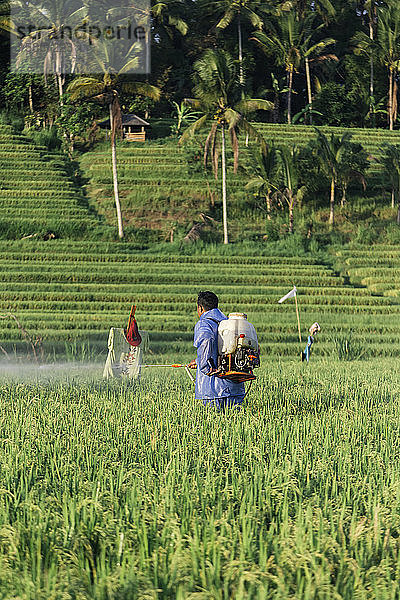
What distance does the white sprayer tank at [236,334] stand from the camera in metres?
4.62

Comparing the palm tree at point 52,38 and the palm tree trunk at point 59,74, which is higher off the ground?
the palm tree at point 52,38

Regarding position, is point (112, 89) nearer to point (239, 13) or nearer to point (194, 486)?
point (239, 13)

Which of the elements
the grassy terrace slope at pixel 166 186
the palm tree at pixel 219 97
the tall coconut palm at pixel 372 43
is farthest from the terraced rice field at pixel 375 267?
the tall coconut palm at pixel 372 43

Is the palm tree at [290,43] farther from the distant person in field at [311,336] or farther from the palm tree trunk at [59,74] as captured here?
the distant person in field at [311,336]

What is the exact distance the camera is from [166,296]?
58.0 ft

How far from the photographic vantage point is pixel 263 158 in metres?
25.3

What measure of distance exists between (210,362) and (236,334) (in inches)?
12.7

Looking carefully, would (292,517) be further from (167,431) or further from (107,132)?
(107,132)

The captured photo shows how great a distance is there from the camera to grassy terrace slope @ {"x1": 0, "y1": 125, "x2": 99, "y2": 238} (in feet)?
78.3

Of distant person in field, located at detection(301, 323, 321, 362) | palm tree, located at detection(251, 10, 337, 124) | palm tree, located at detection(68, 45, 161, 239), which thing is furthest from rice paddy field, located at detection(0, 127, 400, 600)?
palm tree, located at detection(251, 10, 337, 124)

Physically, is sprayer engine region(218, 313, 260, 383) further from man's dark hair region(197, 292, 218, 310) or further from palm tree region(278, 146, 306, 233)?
palm tree region(278, 146, 306, 233)

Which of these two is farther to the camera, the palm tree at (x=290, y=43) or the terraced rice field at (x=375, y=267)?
the palm tree at (x=290, y=43)

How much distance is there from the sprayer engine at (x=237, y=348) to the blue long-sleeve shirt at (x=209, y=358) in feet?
0.41

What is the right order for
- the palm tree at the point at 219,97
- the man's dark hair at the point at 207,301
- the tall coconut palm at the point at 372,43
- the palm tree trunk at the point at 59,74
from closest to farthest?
the man's dark hair at the point at 207,301 < the palm tree at the point at 219,97 < the palm tree trunk at the point at 59,74 < the tall coconut palm at the point at 372,43
